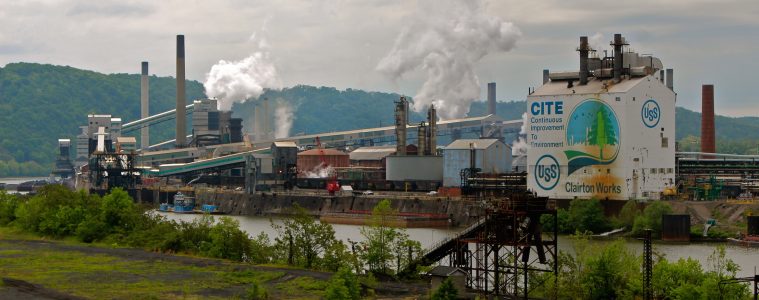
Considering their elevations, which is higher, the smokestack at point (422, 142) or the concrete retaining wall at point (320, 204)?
the smokestack at point (422, 142)

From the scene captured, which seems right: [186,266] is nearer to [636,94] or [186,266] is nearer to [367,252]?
[367,252]

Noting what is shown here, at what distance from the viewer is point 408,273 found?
6222cm

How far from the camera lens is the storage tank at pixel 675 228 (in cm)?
9688

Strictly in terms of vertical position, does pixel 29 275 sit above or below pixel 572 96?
below

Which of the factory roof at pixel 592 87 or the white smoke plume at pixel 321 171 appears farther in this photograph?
the white smoke plume at pixel 321 171

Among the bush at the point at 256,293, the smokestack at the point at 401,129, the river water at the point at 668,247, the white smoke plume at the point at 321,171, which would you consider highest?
the smokestack at the point at 401,129

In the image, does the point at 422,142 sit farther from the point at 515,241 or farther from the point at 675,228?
the point at 515,241

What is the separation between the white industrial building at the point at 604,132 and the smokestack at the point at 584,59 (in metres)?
0.09

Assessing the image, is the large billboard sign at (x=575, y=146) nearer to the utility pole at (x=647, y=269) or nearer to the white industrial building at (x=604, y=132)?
the white industrial building at (x=604, y=132)

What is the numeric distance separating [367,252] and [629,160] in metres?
52.0

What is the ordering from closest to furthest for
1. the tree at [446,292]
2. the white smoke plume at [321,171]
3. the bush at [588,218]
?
1. the tree at [446,292]
2. the bush at [588,218]
3. the white smoke plume at [321,171]

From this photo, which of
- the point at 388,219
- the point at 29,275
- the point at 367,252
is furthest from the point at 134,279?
the point at 388,219

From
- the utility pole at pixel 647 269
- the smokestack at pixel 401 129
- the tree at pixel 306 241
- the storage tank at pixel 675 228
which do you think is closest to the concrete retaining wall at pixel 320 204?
the smokestack at pixel 401 129

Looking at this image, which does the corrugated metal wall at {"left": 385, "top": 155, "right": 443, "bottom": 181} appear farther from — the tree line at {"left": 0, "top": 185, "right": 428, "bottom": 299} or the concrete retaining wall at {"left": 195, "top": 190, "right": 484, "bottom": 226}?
the tree line at {"left": 0, "top": 185, "right": 428, "bottom": 299}
